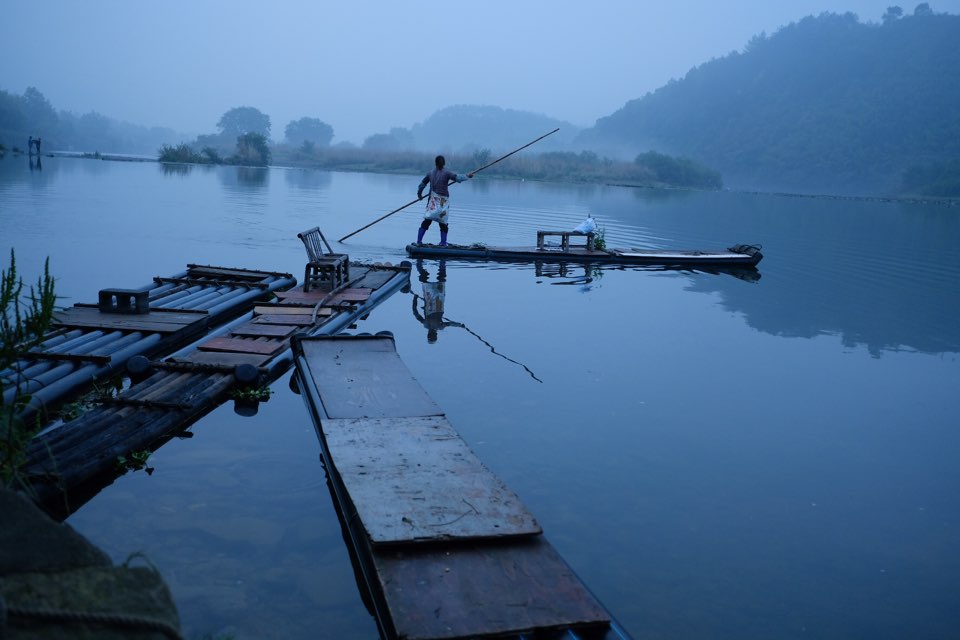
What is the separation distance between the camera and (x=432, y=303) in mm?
12414

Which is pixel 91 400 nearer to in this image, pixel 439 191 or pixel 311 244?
pixel 311 244

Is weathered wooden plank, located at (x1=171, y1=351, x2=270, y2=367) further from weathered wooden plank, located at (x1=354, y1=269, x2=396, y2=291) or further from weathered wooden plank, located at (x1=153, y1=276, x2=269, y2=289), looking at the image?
weathered wooden plank, located at (x1=354, y1=269, x2=396, y2=291)

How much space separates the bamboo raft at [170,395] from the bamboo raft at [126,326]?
14.6 inches

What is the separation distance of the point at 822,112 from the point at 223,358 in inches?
4734

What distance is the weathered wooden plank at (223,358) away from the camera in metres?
7.32

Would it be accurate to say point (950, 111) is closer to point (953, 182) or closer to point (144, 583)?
point (953, 182)

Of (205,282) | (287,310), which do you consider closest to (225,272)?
(205,282)

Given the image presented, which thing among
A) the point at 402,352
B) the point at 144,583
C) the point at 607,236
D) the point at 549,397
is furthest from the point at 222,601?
the point at 607,236

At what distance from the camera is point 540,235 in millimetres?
17219

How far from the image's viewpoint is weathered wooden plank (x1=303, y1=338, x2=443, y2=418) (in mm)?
5984

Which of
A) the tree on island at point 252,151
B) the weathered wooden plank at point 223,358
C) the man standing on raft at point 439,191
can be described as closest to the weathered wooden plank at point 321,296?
the weathered wooden plank at point 223,358

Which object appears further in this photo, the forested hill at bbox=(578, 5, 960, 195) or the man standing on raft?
the forested hill at bbox=(578, 5, 960, 195)

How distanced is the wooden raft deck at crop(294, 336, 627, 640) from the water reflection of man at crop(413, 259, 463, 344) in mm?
4738

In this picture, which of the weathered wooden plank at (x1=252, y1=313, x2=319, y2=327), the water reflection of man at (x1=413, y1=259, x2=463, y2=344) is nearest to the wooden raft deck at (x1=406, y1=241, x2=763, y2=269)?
the water reflection of man at (x1=413, y1=259, x2=463, y2=344)
